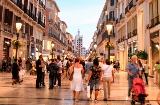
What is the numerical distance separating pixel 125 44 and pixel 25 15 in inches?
662

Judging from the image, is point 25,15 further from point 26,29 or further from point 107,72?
point 107,72

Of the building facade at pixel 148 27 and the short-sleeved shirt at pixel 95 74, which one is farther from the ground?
the building facade at pixel 148 27

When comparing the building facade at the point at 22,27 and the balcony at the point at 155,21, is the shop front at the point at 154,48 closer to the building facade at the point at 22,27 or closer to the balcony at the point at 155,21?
Answer: the balcony at the point at 155,21

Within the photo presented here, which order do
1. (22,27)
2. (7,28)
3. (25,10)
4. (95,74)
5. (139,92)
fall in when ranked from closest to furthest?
1. (139,92)
2. (95,74)
3. (7,28)
4. (22,27)
5. (25,10)

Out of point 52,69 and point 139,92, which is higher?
point 52,69

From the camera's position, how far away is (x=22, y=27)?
40094 mm

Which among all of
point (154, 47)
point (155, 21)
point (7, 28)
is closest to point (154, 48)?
point (154, 47)

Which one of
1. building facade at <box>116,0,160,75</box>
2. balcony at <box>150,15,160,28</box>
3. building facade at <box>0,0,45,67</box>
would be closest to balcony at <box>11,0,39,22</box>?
building facade at <box>0,0,45,67</box>

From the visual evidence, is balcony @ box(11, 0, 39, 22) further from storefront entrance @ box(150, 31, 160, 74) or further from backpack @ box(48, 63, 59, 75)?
backpack @ box(48, 63, 59, 75)

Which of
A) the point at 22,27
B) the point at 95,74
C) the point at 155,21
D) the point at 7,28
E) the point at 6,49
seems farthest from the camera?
the point at 22,27

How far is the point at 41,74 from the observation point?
15.3 meters

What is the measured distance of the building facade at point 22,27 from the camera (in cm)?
3084

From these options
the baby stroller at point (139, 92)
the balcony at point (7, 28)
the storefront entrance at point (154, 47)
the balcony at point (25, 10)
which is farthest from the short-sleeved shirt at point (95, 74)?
the balcony at point (25, 10)

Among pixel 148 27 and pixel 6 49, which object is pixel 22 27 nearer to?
pixel 6 49
